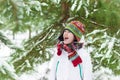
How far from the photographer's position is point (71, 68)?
10.3ft

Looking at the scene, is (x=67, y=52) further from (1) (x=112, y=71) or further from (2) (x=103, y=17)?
(1) (x=112, y=71)

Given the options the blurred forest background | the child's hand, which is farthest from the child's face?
the blurred forest background

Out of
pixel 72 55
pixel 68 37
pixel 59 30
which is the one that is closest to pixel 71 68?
pixel 72 55

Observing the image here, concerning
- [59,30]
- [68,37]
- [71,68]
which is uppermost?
[68,37]

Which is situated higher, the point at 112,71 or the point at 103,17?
the point at 103,17

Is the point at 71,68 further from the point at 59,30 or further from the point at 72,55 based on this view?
the point at 59,30

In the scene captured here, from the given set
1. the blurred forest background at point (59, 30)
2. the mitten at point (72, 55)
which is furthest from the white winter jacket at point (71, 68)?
the blurred forest background at point (59, 30)

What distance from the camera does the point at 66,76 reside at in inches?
123

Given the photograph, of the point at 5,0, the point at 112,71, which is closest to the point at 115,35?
the point at 112,71

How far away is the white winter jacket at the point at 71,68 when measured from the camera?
10.2ft

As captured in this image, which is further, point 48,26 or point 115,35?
point 48,26

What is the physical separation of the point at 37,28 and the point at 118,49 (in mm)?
1178

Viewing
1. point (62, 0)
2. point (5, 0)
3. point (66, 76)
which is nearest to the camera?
point (5, 0)

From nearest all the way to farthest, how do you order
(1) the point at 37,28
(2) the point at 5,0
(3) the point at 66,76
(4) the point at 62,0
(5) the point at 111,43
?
(2) the point at 5,0, (3) the point at 66,76, (5) the point at 111,43, (4) the point at 62,0, (1) the point at 37,28
